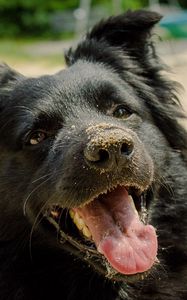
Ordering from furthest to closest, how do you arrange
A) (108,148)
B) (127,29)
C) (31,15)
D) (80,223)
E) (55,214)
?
(31,15)
(127,29)
(55,214)
(80,223)
(108,148)

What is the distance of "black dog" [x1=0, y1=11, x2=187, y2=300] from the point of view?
3.29m

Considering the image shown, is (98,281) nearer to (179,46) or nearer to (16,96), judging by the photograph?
(16,96)

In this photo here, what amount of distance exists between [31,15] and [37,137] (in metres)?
18.4

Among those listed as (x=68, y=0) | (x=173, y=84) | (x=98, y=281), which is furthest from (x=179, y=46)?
(x=98, y=281)

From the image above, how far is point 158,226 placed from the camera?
392 cm

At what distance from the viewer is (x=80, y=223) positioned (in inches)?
138

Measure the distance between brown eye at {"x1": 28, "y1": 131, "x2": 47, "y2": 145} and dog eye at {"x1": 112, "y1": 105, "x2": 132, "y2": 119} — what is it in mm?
454

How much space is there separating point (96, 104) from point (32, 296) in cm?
122

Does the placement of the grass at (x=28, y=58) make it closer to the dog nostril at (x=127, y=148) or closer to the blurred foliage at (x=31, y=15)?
the blurred foliage at (x=31, y=15)

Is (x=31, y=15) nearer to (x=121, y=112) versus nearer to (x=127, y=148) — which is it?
(x=121, y=112)

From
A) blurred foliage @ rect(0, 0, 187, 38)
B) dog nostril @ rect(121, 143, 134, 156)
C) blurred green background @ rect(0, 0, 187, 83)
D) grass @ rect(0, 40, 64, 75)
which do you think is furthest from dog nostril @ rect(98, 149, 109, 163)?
blurred foliage @ rect(0, 0, 187, 38)

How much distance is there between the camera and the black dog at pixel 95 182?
329 centimetres

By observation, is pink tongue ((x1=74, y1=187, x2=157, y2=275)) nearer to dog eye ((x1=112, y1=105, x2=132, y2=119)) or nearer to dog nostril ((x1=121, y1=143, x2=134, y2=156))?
dog nostril ((x1=121, y1=143, x2=134, y2=156))

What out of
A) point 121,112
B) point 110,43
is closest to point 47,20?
point 110,43
